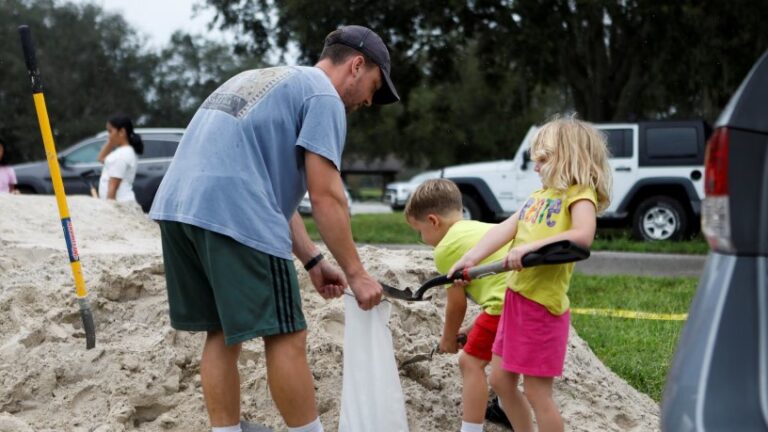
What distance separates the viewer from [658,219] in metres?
14.9

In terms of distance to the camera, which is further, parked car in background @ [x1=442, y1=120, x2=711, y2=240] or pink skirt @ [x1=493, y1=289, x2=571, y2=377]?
parked car in background @ [x1=442, y1=120, x2=711, y2=240]

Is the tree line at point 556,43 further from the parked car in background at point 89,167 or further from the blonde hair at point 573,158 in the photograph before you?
the blonde hair at point 573,158

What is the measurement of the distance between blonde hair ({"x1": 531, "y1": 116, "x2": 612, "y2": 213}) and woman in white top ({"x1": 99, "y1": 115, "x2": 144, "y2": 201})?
6.20 metres

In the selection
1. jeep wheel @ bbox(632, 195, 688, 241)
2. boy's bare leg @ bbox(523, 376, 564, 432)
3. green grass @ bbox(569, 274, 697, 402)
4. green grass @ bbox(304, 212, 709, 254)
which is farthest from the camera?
jeep wheel @ bbox(632, 195, 688, 241)

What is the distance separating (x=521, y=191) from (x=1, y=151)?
27.3 ft

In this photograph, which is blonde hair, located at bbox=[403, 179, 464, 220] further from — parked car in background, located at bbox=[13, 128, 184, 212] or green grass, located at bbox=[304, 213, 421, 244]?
parked car in background, located at bbox=[13, 128, 184, 212]

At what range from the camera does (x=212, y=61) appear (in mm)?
56812

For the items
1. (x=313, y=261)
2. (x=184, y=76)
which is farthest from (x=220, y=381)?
(x=184, y=76)

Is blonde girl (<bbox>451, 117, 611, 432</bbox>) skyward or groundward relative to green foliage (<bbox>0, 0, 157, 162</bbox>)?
groundward

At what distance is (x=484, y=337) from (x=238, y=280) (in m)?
1.12

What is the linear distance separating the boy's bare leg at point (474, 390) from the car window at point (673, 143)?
39.3ft

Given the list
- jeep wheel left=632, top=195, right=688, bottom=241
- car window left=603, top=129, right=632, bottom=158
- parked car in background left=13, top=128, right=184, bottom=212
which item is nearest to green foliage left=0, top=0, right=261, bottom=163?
parked car in background left=13, top=128, right=184, bottom=212

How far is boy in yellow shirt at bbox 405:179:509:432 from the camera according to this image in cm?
387

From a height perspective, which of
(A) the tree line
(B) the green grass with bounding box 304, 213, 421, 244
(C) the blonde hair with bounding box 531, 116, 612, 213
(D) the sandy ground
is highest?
(A) the tree line
